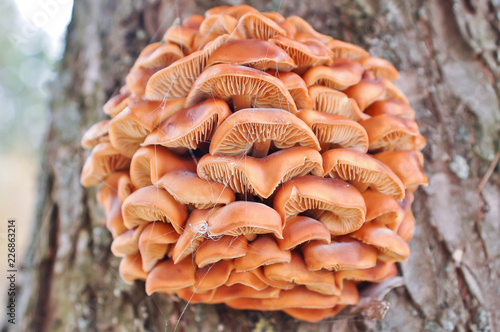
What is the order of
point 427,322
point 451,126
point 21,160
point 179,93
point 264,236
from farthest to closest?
point 21,160, point 451,126, point 427,322, point 179,93, point 264,236

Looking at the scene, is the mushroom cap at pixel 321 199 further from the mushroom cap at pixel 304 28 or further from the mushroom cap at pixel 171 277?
the mushroom cap at pixel 304 28

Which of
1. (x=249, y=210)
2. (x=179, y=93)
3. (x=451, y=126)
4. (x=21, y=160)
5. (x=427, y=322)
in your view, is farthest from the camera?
(x=21, y=160)

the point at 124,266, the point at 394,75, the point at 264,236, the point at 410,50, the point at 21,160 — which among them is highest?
the point at 410,50

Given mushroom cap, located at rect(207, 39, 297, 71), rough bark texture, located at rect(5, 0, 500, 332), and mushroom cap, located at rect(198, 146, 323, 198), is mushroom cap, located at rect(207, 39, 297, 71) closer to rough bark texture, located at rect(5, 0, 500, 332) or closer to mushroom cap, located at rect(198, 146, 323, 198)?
mushroom cap, located at rect(198, 146, 323, 198)

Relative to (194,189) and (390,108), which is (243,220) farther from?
(390,108)

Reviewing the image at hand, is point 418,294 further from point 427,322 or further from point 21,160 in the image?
point 21,160

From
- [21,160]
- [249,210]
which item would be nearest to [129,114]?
[249,210]

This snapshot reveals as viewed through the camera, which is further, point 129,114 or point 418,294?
point 418,294
